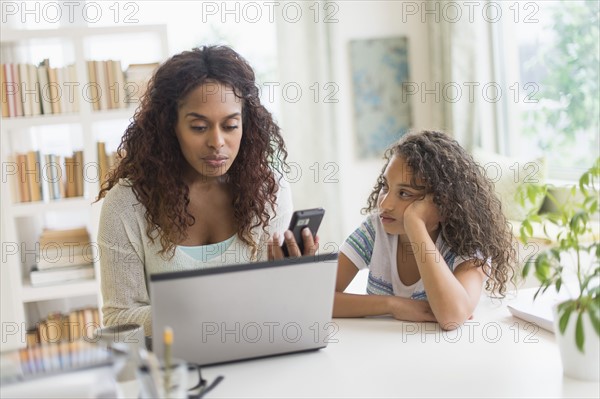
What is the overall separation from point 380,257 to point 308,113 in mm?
2509

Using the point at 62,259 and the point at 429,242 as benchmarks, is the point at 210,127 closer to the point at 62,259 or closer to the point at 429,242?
the point at 429,242

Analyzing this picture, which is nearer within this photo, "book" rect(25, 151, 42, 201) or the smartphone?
the smartphone

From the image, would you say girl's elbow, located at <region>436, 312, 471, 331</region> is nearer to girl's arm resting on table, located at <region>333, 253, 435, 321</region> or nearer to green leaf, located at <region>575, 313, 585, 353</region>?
girl's arm resting on table, located at <region>333, 253, 435, 321</region>

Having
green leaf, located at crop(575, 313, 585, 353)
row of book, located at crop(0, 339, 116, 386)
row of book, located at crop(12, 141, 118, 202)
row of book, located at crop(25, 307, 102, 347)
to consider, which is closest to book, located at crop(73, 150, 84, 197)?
row of book, located at crop(12, 141, 118, 202)

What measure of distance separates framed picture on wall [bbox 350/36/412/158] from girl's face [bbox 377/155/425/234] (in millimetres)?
2710

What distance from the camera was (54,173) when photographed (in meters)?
3.41

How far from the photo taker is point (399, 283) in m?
1.90

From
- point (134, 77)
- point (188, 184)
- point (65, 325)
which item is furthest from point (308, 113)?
point (188, 184)

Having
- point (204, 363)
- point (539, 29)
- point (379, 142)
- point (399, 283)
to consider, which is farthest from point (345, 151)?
point (204, 363)

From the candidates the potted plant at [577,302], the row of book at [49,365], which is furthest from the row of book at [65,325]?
the potted plant at [577,302]

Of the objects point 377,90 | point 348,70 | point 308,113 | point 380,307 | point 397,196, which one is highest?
point 348,70

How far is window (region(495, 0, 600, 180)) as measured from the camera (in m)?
3.75

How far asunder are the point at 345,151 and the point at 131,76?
1.52 meters

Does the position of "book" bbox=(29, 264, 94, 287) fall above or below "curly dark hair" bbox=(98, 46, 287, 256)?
below
